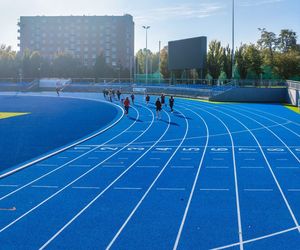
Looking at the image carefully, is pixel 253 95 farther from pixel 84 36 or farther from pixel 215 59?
pixel 84 36

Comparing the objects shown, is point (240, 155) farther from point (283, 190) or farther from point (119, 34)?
point (119, 34)

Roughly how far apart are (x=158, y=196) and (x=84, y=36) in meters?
105

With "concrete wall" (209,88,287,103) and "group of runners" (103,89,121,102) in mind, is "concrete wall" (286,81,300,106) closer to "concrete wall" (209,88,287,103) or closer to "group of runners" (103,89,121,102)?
"concrete wall" (209,88,287,103)

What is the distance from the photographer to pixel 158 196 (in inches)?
432

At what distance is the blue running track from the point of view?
26.7 feet

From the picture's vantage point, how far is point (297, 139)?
20344 millimetres

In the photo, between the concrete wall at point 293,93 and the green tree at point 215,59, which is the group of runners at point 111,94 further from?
the green tree at point 215,59

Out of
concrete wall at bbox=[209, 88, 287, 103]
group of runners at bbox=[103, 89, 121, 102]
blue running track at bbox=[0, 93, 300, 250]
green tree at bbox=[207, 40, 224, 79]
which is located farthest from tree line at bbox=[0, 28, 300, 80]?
blue running track at bbox=[0, 93, 300, 250]

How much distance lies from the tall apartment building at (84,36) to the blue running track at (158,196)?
9330 centimetres

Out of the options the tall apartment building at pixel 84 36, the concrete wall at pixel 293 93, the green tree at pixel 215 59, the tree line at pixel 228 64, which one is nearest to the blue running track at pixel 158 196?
the concrete wall at pixel 293 93

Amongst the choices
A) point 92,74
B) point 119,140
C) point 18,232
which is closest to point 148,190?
point 18,232

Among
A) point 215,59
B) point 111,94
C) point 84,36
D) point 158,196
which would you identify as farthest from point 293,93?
point 84,36

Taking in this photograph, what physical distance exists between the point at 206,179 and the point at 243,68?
165ft

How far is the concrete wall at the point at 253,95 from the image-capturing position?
1818 inches
